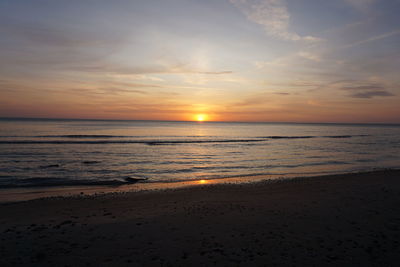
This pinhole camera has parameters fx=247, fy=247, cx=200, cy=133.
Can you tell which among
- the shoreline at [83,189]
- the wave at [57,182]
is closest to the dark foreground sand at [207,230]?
the shoreline at [83,189]

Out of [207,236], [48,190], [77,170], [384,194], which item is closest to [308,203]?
[384,194]

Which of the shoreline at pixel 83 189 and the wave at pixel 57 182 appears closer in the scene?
the shoreline at pixel 83 189

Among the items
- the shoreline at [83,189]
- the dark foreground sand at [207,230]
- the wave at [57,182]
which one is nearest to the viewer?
the dark foreground sand at [207,230]

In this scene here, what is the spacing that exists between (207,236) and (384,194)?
33.2 ft

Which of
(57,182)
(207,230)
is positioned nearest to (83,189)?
(57,182)

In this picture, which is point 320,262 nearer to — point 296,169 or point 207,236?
point 207,236

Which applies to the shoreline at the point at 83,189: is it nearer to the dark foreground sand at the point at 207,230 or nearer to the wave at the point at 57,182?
the wave at the point at 57,182

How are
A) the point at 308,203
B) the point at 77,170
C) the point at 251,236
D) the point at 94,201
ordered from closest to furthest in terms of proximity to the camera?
the point at 251,236 < the point at 308,203 < the point at 94,201 < the point at 77,170

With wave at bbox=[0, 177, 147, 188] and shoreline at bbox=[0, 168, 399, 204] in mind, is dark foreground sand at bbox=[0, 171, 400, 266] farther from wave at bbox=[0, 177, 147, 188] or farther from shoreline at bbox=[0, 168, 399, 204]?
wave at bbox=[0, 177, 147, 188]

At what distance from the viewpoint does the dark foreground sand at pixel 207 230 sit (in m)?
6.12

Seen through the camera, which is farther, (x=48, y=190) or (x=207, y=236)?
(x=48, y=190)

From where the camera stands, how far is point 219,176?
18.6 m

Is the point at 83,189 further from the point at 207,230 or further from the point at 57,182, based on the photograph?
the point at 207,230

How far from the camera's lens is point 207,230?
7770mm
